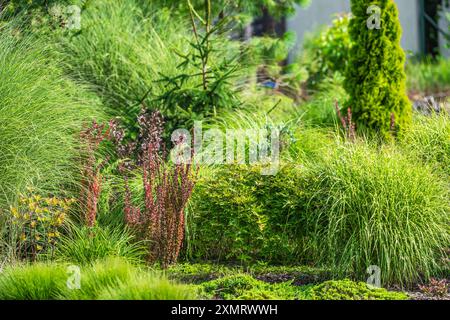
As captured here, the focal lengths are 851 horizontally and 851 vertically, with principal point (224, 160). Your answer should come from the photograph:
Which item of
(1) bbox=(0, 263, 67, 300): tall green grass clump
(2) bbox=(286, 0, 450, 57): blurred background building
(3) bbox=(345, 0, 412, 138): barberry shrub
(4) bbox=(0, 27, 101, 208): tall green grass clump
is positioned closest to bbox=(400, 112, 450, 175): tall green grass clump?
(3) bbox=(345, 0, 412, 138): barberry shrub

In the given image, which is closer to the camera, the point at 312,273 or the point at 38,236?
the point at 312,273

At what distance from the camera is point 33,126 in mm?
6609

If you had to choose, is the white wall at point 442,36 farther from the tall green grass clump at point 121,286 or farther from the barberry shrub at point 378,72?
the tall green grass clump at point 121,286

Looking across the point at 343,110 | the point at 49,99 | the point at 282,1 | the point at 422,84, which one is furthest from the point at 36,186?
the point at 422,84

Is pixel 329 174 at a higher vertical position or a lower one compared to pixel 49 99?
lower

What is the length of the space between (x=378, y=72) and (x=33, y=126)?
347 centimetres

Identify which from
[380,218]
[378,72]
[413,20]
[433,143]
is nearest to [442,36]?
[413,20]

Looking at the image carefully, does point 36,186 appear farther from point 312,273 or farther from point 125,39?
point 125,39

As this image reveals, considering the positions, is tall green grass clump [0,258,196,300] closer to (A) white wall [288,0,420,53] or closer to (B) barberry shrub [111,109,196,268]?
(B) barberry shrub [111,109,196,268]

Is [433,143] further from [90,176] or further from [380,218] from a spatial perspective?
[90,176]

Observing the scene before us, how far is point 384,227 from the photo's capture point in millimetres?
5945

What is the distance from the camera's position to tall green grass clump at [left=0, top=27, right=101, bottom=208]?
21.3ft

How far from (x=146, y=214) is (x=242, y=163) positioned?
0.95 m

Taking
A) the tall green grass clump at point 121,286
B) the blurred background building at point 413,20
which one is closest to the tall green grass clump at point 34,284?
the tall green grass clump at point 121,286
